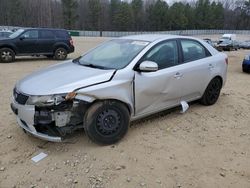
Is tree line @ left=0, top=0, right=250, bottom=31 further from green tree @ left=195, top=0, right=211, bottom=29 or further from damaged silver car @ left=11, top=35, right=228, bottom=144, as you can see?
damaged silver car @ left=11, top=35, right=228, bottom=144

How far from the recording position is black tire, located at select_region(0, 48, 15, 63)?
1271 centimetres

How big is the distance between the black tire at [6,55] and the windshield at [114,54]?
900 centimetres

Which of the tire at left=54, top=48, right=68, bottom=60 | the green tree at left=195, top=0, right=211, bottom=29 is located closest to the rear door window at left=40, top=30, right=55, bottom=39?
the tire at left=54, top=48, right=68, bottom=60

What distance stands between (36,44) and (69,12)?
70.6 m

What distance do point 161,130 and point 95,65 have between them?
1443 mm

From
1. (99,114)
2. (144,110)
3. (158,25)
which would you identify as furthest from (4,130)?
(158,25)

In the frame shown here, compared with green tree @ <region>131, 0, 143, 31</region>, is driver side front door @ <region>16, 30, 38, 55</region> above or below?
below

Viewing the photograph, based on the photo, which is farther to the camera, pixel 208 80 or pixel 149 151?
pixel 208 80

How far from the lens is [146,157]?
3748mm

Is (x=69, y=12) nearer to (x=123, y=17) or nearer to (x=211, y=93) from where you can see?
(x=123, y=17)

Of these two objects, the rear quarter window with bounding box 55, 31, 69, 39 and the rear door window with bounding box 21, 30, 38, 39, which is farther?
the rear quarter window with bounding box 55, 31, 69, 39

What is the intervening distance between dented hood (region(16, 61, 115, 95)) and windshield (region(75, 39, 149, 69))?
0.80 feet

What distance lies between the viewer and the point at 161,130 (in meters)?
4.55

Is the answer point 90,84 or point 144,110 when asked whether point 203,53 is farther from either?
point 90,84
